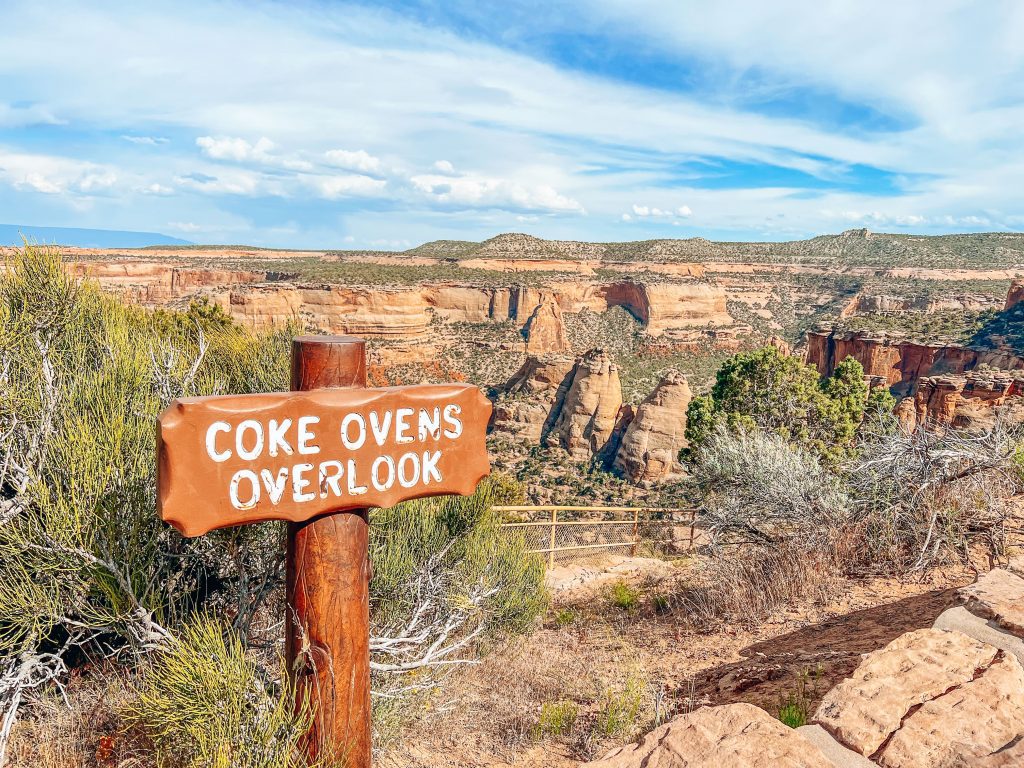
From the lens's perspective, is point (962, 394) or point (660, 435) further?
point (660, 435)

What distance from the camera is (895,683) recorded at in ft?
7.61

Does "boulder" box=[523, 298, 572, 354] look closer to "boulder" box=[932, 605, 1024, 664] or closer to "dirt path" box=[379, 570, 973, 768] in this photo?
"dirt path" box=[379, 570, 973, 768]

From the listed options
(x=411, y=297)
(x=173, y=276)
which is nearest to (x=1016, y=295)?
(x=411, y=297)

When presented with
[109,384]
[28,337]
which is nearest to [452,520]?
[109,384]

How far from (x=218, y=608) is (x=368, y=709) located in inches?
91.9

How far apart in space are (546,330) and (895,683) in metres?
57.7

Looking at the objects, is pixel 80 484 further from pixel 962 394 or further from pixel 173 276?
pixel 173 276

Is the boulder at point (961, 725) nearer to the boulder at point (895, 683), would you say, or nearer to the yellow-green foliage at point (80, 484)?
the boulder at point (895, 683)

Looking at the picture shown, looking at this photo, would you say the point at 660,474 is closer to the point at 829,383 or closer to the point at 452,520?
the point at 829,383

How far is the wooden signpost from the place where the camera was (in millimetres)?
2070

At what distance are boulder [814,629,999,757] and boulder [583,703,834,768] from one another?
0.18m

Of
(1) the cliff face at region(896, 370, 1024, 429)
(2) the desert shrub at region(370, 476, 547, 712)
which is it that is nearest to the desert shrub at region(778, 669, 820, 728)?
(2) the desert shrub at region(370, 476, 547, 712)

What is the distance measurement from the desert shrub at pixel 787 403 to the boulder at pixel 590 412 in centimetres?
2195

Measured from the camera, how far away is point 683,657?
4809mm
